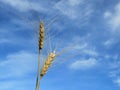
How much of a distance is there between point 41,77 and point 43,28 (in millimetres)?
1214

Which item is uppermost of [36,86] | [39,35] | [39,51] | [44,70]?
[39,35]

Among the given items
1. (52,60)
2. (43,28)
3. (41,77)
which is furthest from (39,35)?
(41,77)

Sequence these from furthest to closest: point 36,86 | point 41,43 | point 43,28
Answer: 1. point 43,28
2. point 41,43
3. point 36,86

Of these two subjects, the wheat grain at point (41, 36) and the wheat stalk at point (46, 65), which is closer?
the wheat stalk at point (46, 65)

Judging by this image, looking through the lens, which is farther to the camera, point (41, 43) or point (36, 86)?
point (41, 43)

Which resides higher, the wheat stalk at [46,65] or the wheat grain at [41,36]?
the wheat grain at [41,36]

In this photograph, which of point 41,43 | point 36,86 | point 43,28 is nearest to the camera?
point 36,86

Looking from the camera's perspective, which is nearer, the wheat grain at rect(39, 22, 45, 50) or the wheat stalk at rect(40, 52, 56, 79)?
the wheat stalk at rect(40, 52, 56, 79)

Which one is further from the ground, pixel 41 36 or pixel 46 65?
pixel 41 36

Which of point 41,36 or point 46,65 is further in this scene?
point 41,36

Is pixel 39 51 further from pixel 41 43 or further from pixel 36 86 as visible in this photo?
pixel 36 86

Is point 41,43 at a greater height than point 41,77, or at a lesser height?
greater

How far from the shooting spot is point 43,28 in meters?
5.22

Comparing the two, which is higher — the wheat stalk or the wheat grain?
the wheat grain
